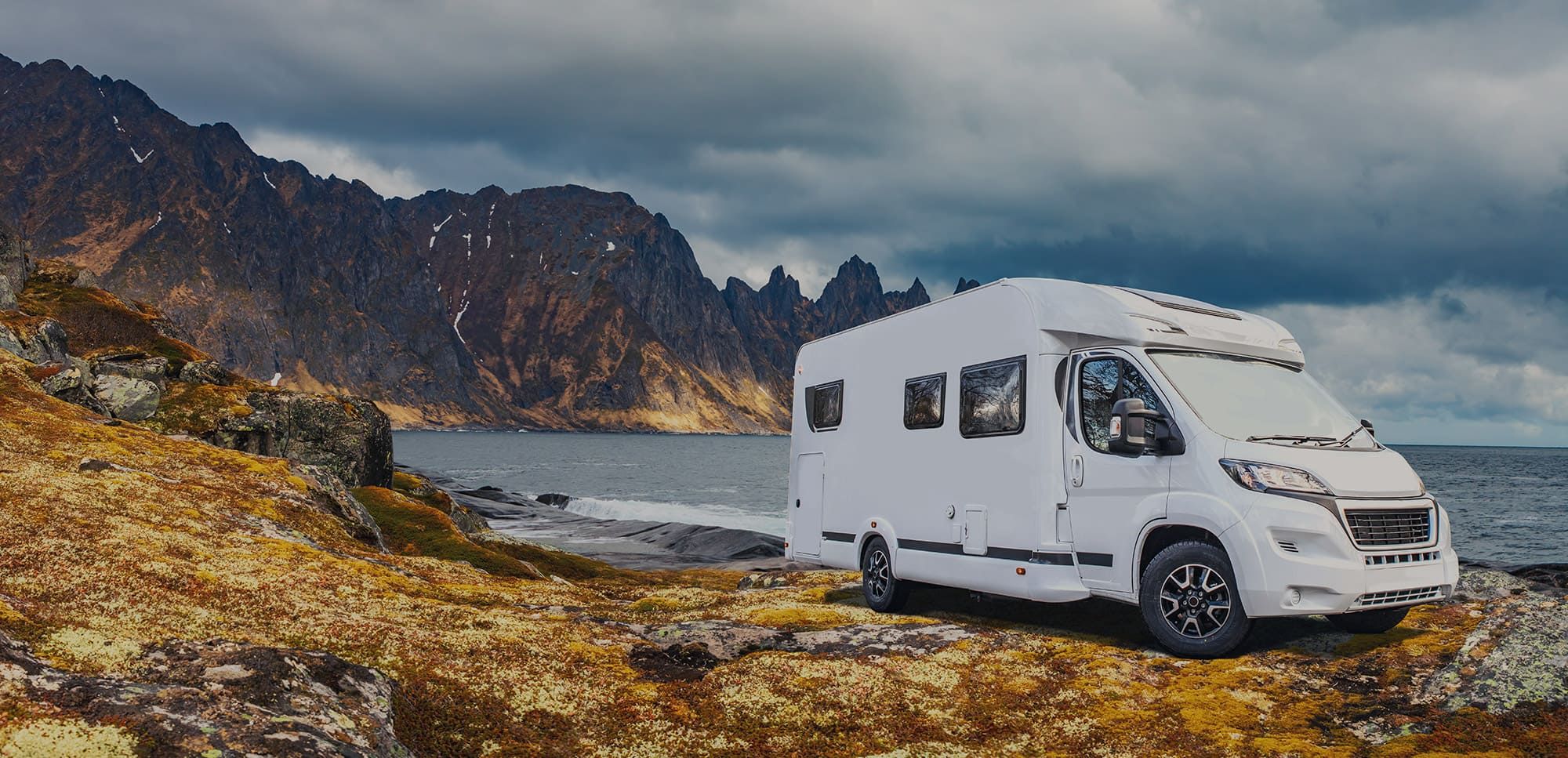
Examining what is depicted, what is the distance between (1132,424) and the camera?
11188 millimetres

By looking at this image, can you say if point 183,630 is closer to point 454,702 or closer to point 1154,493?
point 454,702

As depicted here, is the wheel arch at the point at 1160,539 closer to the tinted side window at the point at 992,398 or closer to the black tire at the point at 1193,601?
the black tire at the point at 1193,601

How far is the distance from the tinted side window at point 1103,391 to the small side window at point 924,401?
8.48ft

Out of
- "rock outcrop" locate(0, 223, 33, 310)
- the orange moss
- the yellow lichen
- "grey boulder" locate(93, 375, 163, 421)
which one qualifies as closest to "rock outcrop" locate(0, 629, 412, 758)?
the yellow lichen

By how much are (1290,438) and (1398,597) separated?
6.77 ft

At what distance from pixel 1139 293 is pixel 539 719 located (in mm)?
9538

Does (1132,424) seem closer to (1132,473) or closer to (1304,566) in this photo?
(1132,473)

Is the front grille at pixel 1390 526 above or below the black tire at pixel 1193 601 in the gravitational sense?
above

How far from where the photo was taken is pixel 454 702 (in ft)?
29.1

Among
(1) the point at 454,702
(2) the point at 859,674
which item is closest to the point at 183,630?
(1) the point at 454,702

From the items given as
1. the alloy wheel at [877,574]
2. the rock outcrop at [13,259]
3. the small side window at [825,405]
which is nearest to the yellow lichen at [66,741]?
the alloy wheel at [877,574]

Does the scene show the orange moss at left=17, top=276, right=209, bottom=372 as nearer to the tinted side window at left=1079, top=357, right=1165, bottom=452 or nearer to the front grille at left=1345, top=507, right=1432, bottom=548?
the tinted side window at left=1079, top=357, right=1165, bottom=452

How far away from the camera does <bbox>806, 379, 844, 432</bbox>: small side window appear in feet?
57.0

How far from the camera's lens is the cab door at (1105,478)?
1145 cm
